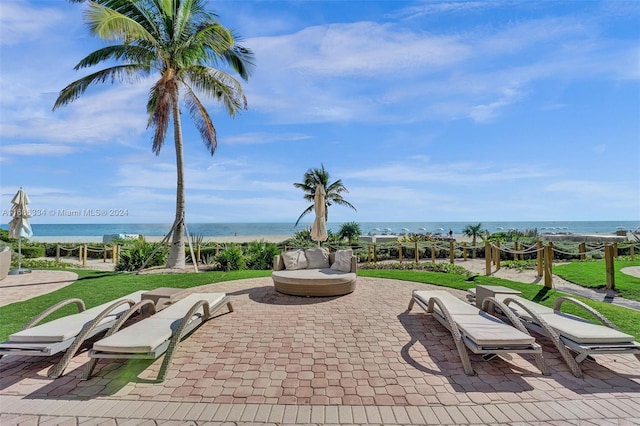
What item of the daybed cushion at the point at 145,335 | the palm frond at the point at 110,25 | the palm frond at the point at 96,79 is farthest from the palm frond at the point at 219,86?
the daybed cushion at the point at 145,335

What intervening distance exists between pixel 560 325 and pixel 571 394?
98cm

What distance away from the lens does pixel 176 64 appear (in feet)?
35.2

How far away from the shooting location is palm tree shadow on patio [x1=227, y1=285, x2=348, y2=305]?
246 inches

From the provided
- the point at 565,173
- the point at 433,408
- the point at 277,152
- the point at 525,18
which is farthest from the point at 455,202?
the point at 433,408

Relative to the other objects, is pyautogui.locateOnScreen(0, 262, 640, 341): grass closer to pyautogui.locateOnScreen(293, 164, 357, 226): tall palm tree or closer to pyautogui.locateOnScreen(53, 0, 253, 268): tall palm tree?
pyautogui.locateOnScreen(53, 0, 253, 268): tall palm tree

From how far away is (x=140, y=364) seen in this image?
349 centimetres

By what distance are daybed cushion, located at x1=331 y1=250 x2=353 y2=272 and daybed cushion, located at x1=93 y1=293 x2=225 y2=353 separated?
12.1 feet

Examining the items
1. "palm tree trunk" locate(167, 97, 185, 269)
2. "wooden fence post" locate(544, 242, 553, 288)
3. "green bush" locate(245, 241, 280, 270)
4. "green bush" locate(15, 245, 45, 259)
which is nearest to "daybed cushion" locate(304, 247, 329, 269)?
"green bush" locate(245, 241, 280, 270)

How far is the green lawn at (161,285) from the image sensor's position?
16.8ft

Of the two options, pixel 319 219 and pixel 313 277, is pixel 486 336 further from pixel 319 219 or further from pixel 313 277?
pixel 319 219

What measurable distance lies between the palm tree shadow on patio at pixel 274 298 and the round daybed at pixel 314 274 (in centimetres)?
10

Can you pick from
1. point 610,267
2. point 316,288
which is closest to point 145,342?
point 316,288

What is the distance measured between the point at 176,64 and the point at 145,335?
10453 mm

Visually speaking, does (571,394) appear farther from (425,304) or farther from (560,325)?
(425,304)
